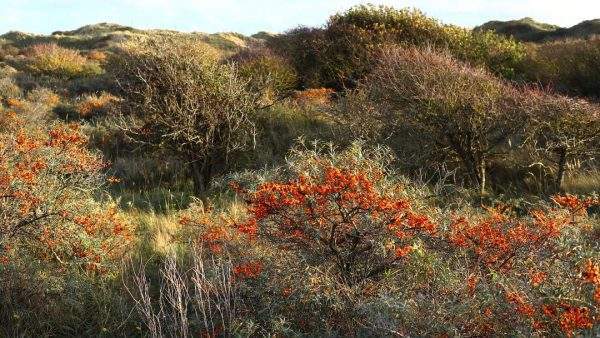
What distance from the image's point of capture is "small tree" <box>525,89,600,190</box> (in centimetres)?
946

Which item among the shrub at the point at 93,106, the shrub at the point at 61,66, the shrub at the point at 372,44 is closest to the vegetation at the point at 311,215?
the shrub at the point at 372,44

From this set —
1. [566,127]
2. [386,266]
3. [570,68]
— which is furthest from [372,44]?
[386,266]

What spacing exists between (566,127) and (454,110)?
180 cm

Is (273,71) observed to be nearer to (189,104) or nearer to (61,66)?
(189,104)

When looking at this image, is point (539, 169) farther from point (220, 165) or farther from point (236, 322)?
point (236, 322)

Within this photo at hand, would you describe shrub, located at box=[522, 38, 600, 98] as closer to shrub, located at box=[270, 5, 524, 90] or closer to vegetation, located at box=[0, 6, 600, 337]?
vegetation, located at box=[0, 6, 600, 337]

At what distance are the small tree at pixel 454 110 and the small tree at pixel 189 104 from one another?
2.70 m

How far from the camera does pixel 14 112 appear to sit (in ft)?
50.0

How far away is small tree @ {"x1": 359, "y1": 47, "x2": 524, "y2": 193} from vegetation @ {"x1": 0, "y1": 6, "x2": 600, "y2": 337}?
0.04m

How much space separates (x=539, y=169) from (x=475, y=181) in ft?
3.92

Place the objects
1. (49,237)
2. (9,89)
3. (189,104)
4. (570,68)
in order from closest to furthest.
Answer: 1. (49,237)
2. (189,104)
3. (570,68)
4. (9,89)

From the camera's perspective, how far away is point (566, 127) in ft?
31.4

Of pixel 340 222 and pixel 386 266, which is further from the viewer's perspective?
pixel 386 266

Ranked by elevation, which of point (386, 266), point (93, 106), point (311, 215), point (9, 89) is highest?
point (311, 215)
